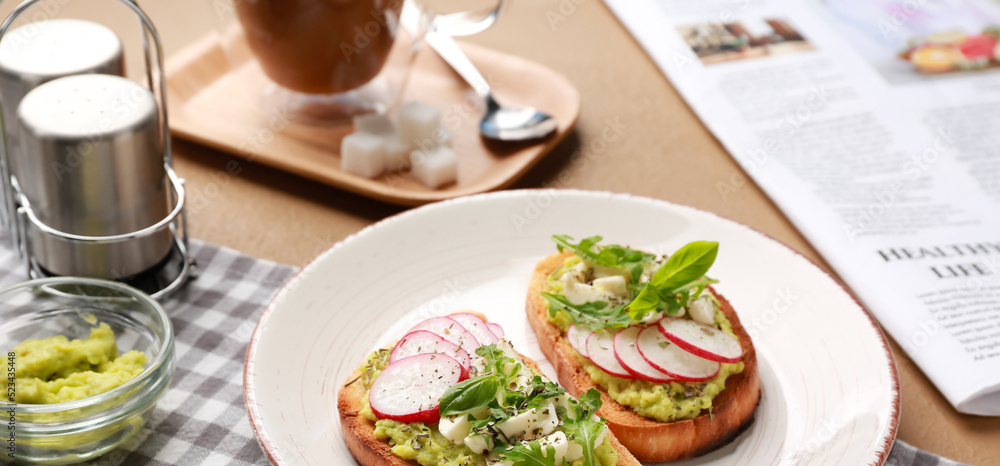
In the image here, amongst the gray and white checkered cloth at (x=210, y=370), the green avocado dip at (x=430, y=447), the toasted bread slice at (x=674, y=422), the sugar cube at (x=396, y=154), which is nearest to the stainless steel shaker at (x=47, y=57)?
the gray and white checkered cloth at (x=210, y=370)

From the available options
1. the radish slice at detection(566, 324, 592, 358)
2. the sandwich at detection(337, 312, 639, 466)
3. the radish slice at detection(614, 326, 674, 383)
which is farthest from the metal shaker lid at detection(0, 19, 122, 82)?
the radish slice at detection(614, 326, 674, 383)

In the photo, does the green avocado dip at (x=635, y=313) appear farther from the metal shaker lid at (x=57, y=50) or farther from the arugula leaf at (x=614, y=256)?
the metal shaker lid at (x=57, y=50)

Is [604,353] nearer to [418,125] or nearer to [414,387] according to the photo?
[414,387]

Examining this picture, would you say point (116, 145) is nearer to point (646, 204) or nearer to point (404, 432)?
point (404, 432)

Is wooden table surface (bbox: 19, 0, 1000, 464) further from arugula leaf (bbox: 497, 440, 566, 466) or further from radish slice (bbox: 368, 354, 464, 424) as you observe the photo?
arugula leaf (bbox: 497, 440, 566, 466)

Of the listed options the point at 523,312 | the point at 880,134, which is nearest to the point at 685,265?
the point at 523,312
